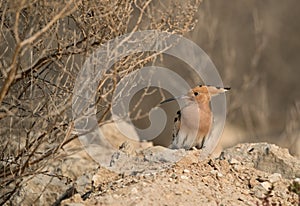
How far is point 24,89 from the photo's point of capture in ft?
21.4

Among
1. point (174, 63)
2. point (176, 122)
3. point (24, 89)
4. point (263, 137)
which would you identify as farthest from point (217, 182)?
point (263, 137)

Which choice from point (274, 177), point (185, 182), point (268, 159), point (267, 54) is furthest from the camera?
point (267, 54)

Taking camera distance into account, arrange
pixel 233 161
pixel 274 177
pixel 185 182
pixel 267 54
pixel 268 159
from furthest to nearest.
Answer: pixel 267 54 → pixel 268 159 → pixel 233 161 → pixel 274 177 → pixel 185 182

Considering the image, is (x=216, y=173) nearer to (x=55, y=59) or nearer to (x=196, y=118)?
(x=196, y=118)

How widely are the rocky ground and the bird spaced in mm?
311

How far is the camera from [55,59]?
20.6 feet

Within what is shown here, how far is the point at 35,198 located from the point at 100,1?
2.33 metres

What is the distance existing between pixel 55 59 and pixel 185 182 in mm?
1453

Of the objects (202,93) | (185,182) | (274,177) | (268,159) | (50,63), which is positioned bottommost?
(185,182)

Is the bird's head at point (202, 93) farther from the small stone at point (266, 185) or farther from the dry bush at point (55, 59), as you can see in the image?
the small stone at point (266, 185)

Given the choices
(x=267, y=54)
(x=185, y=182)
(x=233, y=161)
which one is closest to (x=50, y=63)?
(x=185, y=182)

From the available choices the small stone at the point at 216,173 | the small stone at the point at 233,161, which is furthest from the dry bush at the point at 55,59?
the small stone at the point at 233,161

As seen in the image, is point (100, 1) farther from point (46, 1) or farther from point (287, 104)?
point (287, 104)

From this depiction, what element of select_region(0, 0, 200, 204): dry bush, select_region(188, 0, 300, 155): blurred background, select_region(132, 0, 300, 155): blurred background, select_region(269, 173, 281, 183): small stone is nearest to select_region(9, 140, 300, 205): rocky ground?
select_region(269, 173, 281, 183): small stone
